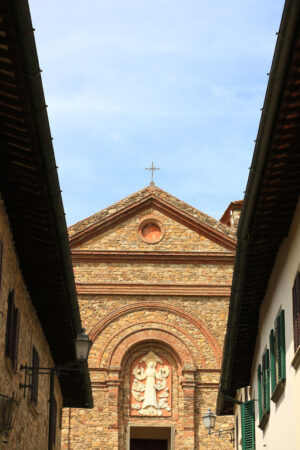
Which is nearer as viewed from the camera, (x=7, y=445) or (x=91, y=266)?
(x=7, y=445)

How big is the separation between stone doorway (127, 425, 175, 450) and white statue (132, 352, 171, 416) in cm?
57

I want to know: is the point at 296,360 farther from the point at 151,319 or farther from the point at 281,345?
the point at 151,319

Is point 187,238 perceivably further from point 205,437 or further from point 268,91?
point 268,91

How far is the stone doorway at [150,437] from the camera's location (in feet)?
108

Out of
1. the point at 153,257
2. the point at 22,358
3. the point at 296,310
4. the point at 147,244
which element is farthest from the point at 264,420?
the point at 147,244

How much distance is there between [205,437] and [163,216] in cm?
810

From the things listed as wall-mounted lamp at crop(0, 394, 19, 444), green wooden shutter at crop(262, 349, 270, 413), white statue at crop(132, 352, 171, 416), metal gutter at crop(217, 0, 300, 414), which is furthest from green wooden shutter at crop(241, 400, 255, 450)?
white statue at crop(132, 352, 171, 416)

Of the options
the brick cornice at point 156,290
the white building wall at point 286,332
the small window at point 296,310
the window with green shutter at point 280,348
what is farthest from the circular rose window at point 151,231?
the small window at point 296,310

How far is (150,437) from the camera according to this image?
111 ft

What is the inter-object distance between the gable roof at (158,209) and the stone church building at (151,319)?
36mm

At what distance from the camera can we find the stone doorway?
32812 millimetres

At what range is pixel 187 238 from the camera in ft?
113

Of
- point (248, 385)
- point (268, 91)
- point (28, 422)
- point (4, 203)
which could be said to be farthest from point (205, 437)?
point (268, 91)

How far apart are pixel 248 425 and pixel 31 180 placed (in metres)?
10.8
